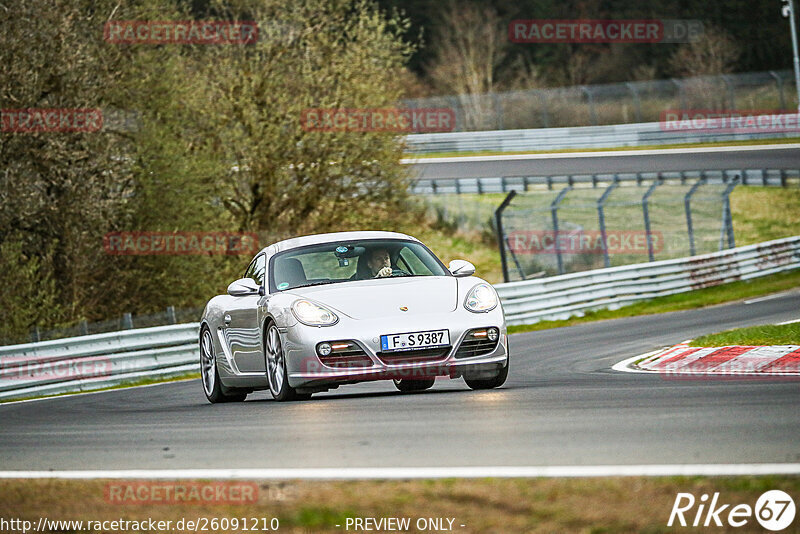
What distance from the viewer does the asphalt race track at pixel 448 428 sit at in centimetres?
621

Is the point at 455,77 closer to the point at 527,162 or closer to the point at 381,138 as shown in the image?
the point at 527,162

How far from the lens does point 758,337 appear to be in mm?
13359

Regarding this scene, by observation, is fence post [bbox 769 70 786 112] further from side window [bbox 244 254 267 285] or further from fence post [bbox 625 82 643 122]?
side window [bbox 244 254 267 285]

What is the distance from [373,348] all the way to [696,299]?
1715 centimetres

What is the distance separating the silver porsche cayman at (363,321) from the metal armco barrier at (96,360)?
6374mm

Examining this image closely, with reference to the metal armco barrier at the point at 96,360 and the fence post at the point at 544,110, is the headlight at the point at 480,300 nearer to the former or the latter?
the metal armco barrier at the point at 96,360

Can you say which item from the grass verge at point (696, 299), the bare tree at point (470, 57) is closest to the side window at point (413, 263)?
the grass verge at point (696, 299)

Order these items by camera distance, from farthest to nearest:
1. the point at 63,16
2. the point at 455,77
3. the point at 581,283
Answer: the point at 455,77, the point at 581,283, the point at 63,16

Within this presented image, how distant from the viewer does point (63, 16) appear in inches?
919

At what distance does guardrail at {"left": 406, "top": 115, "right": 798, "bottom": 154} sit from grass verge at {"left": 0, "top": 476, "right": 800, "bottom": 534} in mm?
43629

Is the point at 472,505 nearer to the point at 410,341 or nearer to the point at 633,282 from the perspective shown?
the point at 410,341

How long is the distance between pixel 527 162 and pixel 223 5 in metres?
22.2

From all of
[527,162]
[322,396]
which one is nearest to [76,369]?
[322,396]

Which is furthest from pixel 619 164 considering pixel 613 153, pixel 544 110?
pixel 544 110
